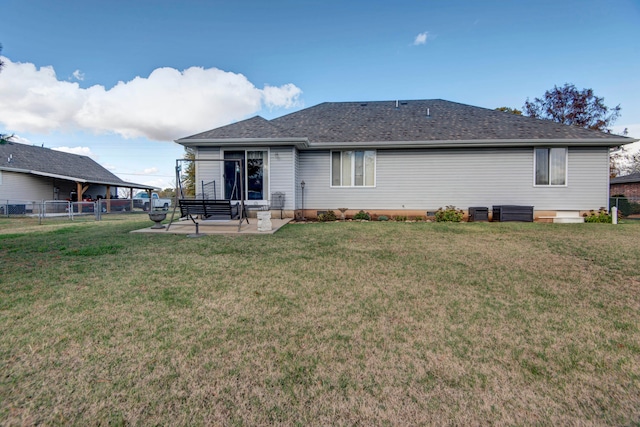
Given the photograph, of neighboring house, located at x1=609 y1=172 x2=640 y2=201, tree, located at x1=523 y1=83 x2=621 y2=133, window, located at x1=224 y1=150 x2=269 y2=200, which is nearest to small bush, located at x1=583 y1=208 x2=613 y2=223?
window, located at x1=224 y1=150 x2=269 y2=200

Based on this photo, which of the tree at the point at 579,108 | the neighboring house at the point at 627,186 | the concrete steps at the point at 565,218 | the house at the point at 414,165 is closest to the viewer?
the house at the point at 414,165

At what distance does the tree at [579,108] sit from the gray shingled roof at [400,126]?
16859 mm

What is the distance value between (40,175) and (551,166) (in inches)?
1133

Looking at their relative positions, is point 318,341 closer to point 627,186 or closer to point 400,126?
point 400,126

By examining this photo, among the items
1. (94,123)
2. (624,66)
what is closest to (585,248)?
(624,66)

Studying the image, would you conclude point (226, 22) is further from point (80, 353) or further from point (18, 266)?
point (80, 353)

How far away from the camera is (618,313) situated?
9.45 feet

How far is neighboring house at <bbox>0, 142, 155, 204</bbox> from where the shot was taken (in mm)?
17984

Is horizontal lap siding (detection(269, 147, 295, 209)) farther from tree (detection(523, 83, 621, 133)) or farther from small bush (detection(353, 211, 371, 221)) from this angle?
tree (detection(523, 83, 621, 133))

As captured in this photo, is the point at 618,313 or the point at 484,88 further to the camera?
the point at 484,88

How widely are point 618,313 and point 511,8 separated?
1259 cm

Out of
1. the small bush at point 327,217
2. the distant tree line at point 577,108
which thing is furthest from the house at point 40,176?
the distant tree line at point 577,108

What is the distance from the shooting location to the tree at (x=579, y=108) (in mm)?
23016

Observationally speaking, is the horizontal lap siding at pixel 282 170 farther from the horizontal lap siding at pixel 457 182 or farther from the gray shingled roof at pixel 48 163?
the gray shingled roof at pixel 48 163
